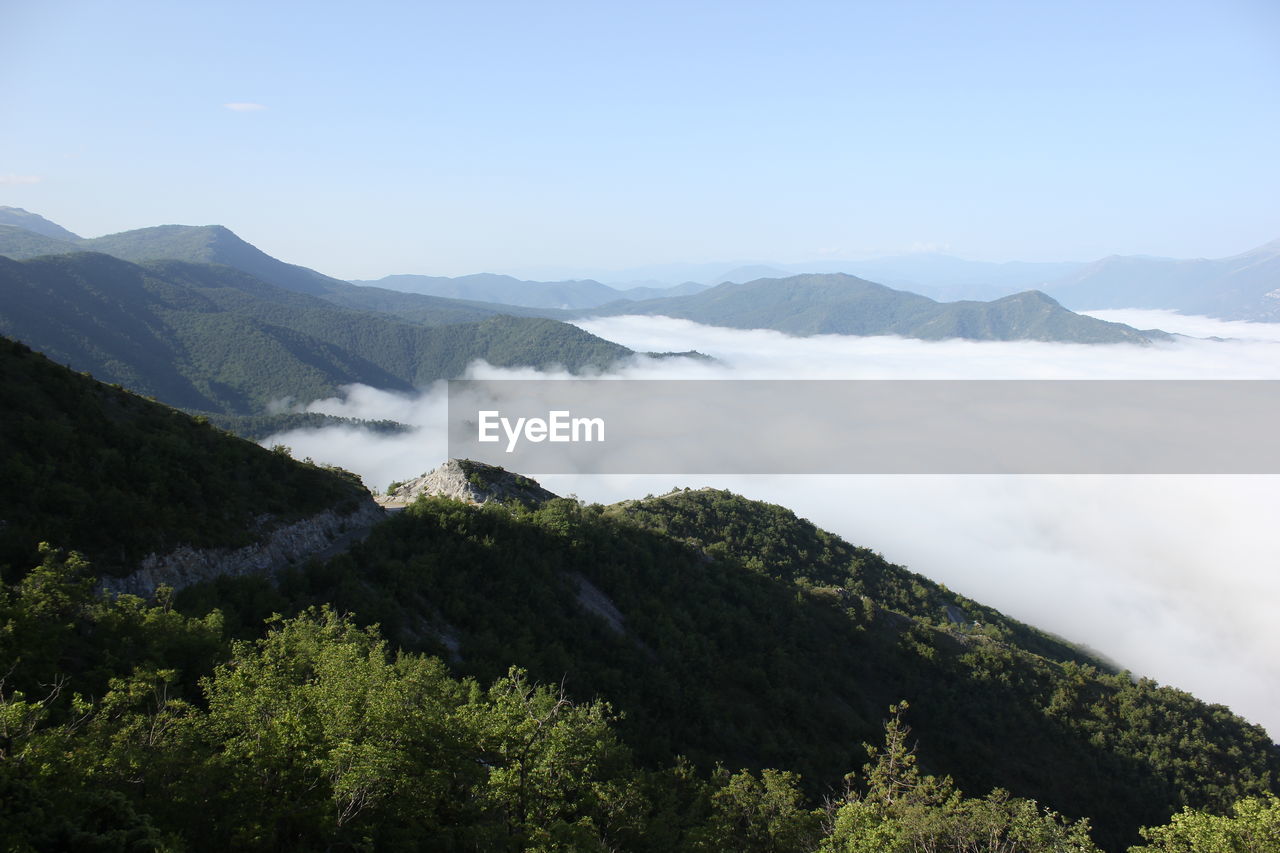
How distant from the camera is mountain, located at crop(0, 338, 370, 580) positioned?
1069 inches

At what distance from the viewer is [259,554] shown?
33.4 meters

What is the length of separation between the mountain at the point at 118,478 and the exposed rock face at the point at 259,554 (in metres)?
0.49

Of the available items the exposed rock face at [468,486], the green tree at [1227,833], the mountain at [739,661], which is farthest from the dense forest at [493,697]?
the exposed rock face at [468,486]

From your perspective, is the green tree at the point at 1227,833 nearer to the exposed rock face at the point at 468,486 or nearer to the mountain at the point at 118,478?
the mountain at the point at 118,478

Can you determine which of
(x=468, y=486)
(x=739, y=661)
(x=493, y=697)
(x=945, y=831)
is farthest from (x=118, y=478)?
(x=739, y=661)

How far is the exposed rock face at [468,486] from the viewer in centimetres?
5366

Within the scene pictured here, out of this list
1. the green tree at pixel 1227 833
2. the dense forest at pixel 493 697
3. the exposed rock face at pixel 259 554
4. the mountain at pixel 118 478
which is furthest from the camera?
the exposed rock face at pixel 259 554

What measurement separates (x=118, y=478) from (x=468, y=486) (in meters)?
25.5

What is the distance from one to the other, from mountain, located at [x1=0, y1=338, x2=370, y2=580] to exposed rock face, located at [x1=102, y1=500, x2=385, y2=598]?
49 centimetres

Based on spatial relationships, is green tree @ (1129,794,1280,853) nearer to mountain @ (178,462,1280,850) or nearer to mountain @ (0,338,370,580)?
mountain @ (178,462,1280,850)

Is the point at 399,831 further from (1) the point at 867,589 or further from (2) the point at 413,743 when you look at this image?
(1) the point at 867,589

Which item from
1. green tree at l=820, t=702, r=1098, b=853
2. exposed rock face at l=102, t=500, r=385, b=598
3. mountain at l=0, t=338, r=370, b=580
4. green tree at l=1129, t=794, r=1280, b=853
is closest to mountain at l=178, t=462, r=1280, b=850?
exposed rock face at l=102, t=500, r=385, b=598

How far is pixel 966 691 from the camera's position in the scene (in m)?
53.1

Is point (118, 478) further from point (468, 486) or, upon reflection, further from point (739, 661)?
point (739, 661)
